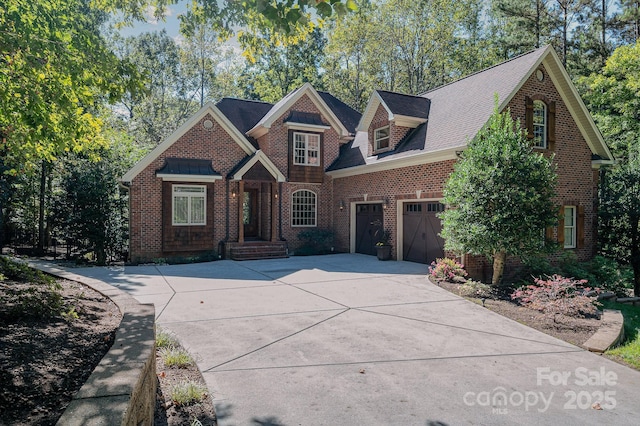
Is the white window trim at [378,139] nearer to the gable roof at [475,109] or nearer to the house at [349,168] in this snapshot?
the house at [349,168]

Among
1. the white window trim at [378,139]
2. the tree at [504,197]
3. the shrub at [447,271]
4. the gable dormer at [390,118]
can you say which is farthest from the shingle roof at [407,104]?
the shrub at [447,271]

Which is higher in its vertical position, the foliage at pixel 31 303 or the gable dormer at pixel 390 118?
the gable dormer at pixel 390 118

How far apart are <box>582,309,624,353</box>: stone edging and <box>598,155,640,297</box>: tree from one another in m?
8.95

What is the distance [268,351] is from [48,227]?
1820cm

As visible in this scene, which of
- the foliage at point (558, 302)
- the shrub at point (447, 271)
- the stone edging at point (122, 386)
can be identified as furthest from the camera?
the shrub at point (447, 271)

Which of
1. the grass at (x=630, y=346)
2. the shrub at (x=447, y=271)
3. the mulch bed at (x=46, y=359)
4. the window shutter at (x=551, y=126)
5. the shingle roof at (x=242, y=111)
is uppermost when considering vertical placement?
the shingle roof at (x=242, y=111)

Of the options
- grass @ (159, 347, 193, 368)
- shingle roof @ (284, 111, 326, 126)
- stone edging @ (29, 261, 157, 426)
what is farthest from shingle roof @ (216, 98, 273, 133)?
stone edging @ (29, 261, 157, 426)

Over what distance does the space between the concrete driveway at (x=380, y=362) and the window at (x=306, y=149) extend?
10.1 m

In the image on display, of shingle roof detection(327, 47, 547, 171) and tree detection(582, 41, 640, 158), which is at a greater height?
tree detection(582, 41, 640, 158)

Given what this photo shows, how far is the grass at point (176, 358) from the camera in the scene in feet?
15.6

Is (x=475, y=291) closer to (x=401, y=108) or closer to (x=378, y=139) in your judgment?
(x=401, y=108)

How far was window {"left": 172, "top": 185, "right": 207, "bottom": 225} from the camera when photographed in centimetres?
1581

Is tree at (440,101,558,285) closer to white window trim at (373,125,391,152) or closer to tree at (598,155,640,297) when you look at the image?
white window trim at (373,125,391,152)

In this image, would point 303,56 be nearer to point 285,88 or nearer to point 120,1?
point 285,88
